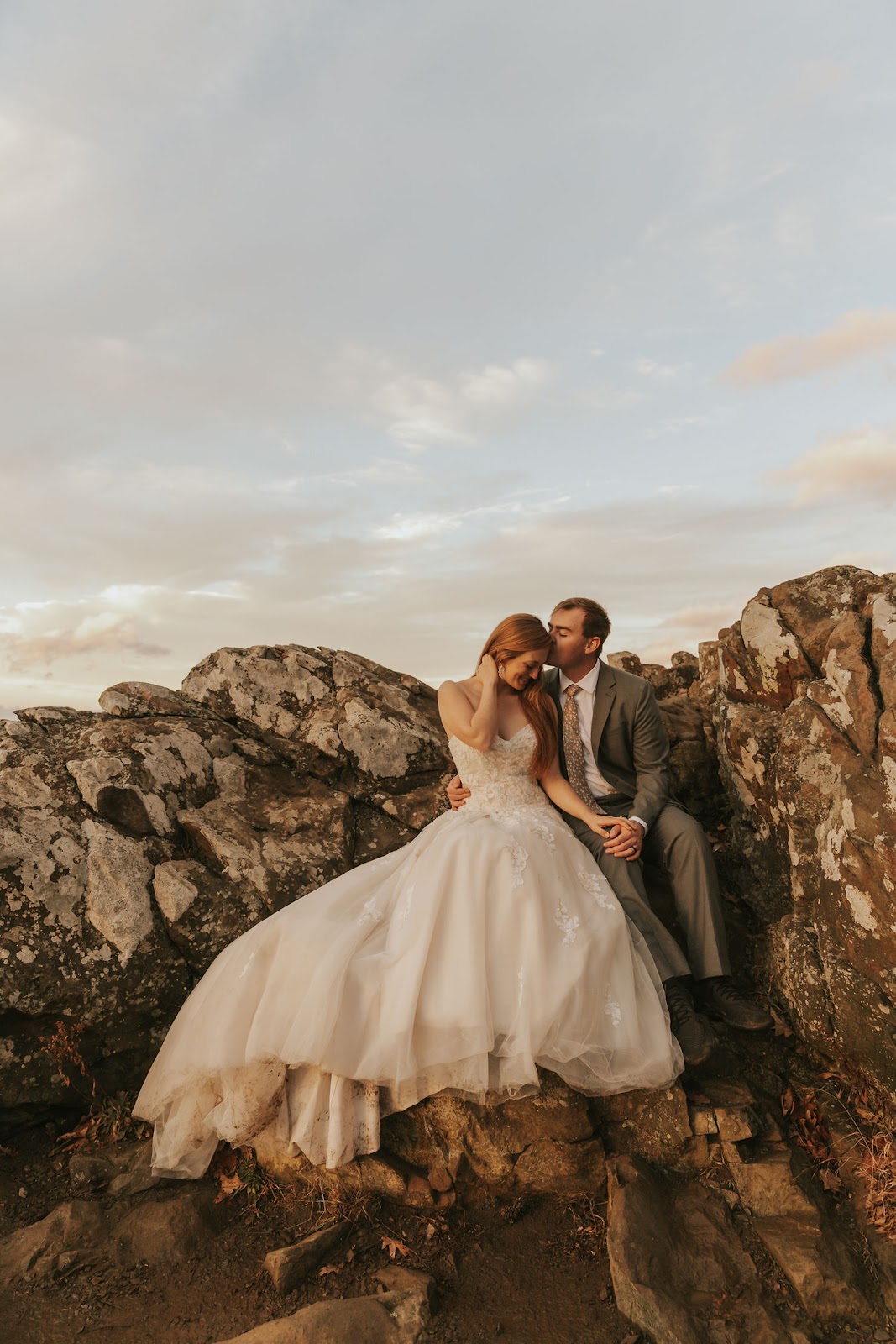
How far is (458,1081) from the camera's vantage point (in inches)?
182

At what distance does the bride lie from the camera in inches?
Answer: 184

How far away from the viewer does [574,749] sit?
21.8 ft

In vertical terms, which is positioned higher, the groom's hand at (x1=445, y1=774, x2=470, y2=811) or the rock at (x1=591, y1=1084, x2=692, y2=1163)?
the groom's hand at (x1=445, y1=774, x2=470, y2=811)

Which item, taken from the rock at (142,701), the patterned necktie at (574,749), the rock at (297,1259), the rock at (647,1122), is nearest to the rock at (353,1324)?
the rock at (297,1259)

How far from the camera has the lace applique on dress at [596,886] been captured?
5316mm

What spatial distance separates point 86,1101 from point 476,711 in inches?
150

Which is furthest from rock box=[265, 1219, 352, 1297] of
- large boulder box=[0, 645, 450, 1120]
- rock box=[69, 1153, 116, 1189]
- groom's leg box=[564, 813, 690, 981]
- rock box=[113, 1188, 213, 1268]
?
groom's leg box=[564, 813, 690, 981]

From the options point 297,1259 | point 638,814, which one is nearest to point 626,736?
point 638,814

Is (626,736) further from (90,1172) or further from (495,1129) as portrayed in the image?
(90,1172)

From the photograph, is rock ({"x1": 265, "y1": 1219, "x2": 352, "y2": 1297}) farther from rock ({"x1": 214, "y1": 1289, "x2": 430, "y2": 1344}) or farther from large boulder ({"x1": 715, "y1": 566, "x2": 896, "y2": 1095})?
large boulder ({"x1": 715, "y1": 566, "x2": 896, "y2": 1095})

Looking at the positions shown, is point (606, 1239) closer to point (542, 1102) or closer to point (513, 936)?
point (542, 1102)

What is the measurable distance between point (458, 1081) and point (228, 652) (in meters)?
4.60

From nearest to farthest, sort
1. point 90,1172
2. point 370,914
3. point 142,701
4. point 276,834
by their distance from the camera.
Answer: point 370,914 → point 90,1172 → point 276,834 → point 142,701

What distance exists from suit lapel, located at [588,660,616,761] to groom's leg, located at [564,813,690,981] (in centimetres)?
81
